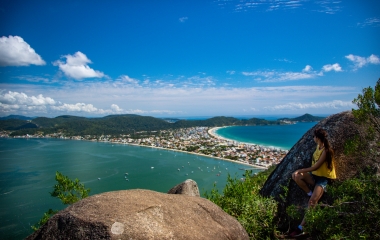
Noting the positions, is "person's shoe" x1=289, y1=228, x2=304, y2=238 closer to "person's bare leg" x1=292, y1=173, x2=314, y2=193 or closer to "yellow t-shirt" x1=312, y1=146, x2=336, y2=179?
"person's bare leg" x1=292, y1=173, x2=314, y2=193

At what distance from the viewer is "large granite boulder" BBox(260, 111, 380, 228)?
5.82m

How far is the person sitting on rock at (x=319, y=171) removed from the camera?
4992 mm

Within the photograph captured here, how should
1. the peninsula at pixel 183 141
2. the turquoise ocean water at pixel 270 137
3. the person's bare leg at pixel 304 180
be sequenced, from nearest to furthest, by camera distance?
the person's bare leg at pixel 304 180 < the peninsula at pixel 183 141 < the turquoise ocean water at pixel 270 137

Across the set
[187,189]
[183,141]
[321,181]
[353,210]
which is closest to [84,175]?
[187,189]

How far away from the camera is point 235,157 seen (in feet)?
250

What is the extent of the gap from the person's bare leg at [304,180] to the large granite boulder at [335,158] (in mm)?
459

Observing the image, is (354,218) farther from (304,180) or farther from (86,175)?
(86,175)

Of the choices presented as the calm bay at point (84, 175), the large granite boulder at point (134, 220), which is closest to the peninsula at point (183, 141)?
the calm bay at point (84, 175)

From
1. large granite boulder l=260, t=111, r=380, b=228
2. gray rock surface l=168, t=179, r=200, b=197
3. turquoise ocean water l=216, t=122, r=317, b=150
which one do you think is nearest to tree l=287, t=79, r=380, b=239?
large granite boulder l=260, t=111, r=380, b=228

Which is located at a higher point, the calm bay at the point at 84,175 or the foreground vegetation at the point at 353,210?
the foreground vegetation at the point at 353,210

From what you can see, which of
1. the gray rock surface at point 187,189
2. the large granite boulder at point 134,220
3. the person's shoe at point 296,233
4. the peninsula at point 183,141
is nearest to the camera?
the large granite boulder at point 134,220

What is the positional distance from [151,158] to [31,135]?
12558cm

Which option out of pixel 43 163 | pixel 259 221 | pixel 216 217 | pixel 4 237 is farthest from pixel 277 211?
pixel 43 163

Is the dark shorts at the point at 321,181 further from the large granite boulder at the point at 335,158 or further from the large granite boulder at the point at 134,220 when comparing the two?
the large granite boulder at the point at 134,220
